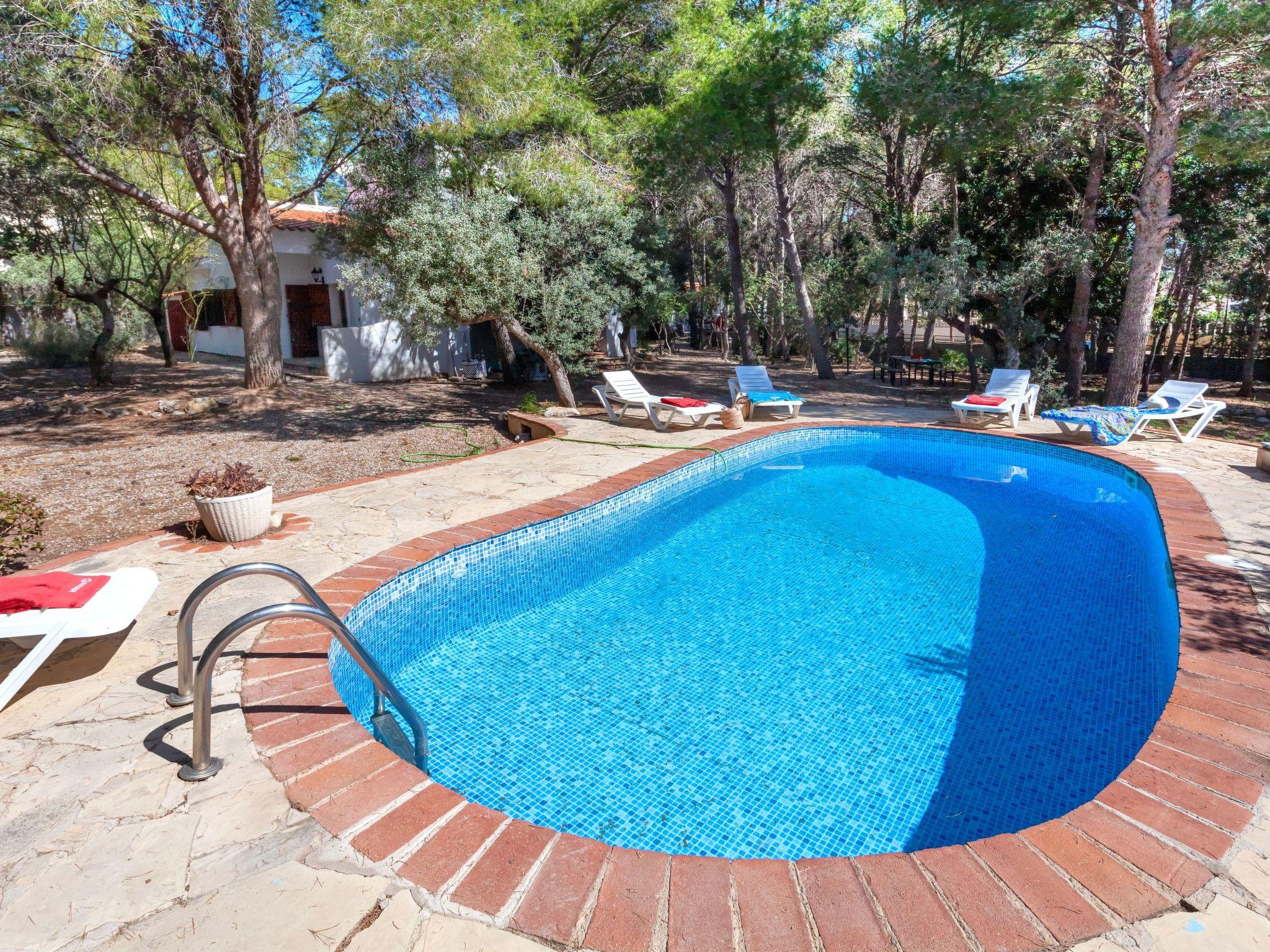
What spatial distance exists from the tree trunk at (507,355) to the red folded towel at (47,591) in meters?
10.7

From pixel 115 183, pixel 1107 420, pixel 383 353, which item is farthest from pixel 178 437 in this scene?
pixel 1107 420

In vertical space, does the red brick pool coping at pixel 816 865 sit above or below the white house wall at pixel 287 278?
below

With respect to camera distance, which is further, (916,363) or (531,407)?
(916,363)

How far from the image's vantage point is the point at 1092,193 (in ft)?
38.1

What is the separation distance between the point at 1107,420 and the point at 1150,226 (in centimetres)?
372

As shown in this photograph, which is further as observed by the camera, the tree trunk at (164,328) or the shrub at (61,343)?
the shrub at (61,343)

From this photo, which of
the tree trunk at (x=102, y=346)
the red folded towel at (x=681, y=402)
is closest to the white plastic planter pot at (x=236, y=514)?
the red folded towel at (x=681, y=402)

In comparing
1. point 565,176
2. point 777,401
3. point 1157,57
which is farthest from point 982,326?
point 565,176

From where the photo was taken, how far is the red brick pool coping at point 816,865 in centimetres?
192

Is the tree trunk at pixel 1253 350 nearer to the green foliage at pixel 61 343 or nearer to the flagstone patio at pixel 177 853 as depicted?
the flagstone patio at pixel 177 853

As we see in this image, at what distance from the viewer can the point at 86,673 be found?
3.34 metres

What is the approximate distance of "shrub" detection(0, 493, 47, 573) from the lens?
427 centimetres

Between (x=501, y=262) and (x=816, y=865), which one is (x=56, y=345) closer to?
(x=501, y=262)

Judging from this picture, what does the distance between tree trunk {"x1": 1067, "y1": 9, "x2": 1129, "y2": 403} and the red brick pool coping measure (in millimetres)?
10996
